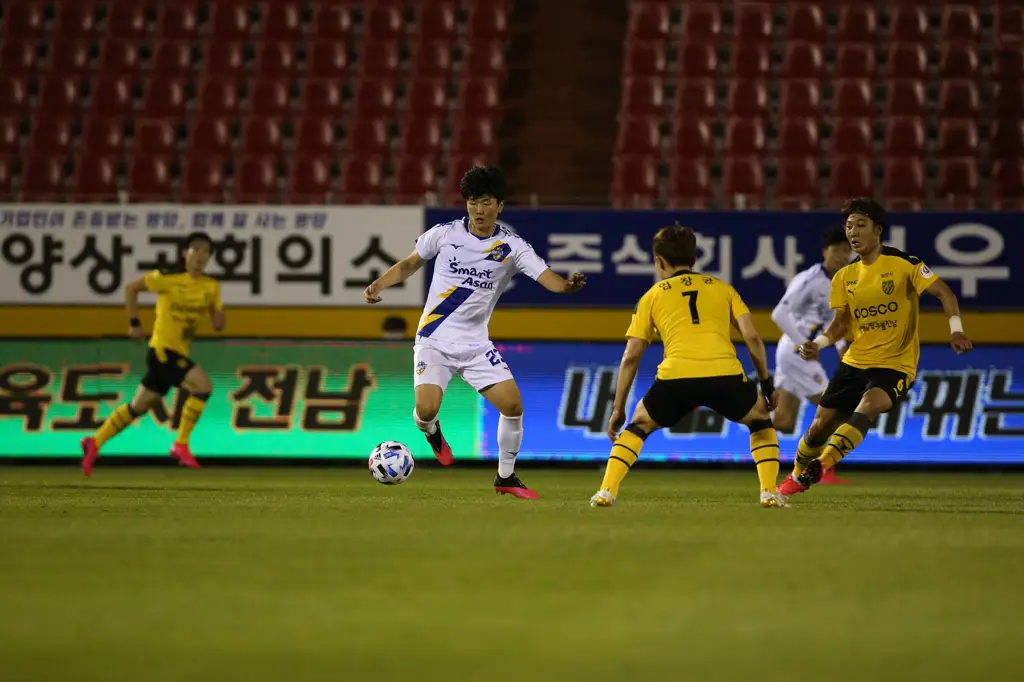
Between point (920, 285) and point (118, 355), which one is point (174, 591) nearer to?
point (920, 285)

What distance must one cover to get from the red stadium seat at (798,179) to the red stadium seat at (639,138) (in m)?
1.47

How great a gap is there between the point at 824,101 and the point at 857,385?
9744mm

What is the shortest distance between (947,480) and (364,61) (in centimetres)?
964

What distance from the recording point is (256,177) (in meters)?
18.2

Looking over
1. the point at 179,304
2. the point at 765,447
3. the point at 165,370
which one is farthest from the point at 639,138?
the point at 765,447

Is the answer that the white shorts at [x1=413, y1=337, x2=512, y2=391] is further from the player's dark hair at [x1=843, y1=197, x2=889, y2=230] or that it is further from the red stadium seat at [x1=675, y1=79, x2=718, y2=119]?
the red stadium seat at [x1=675, y1=79, x2=718, y2=119]

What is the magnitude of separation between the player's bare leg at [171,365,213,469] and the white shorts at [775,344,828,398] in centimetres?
499

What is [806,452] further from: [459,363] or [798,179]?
[798,179]

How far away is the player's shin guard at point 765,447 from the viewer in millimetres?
8938

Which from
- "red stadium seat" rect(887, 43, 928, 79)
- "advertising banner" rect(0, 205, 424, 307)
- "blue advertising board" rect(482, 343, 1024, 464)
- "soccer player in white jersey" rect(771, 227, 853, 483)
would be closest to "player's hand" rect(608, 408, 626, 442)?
"soccer player in white jersey" rect(771, 227, 853, 483)

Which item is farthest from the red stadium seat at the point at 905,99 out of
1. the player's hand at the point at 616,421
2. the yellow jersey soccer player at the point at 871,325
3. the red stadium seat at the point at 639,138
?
the player's hand at the point at 616,421

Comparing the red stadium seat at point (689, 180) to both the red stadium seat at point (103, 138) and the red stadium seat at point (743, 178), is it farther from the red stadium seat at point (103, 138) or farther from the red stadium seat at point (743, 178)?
the red stadium seat at point (103, 138)

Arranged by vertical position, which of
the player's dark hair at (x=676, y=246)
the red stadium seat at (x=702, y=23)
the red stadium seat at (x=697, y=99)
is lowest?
the player's dark hair at (x=676, y=246)

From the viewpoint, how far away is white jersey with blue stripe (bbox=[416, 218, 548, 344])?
9906 millimetres
